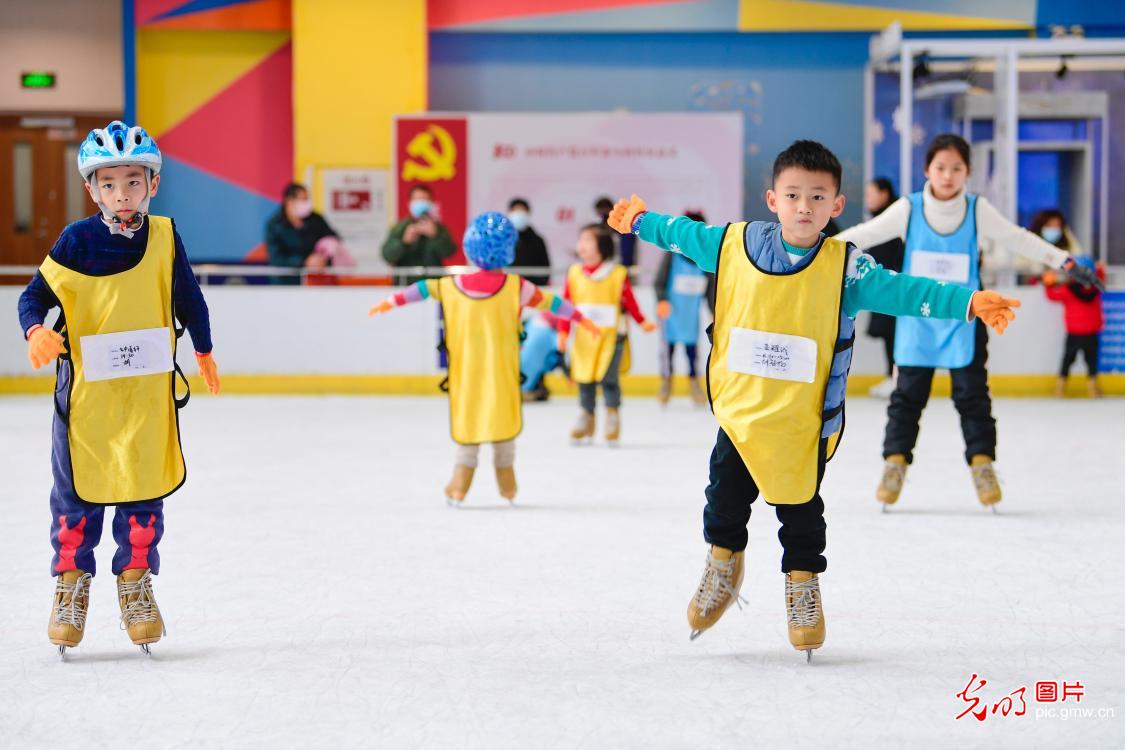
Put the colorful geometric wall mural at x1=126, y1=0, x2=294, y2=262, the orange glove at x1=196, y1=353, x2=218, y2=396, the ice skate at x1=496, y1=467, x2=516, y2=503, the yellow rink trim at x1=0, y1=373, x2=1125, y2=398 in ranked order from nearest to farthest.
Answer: the orange glove at x1=196, y1=353, x2=218, y2=396 → the ice skate at x1=496, y1=467, x2=516, y2=503 → the yellow rink trim at x1=0, y1=373, x2=1125, y2=398 → the colorful geometric wall mural at x1=126, y1=0, x2=294, y2=262

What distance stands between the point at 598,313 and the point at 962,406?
2436 millimetres

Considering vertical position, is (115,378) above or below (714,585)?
above

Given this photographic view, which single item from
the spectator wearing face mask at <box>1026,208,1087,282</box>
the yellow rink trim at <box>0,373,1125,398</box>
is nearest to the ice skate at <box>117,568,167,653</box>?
the yellow rink trim at <box>0,373,1125,398</box>

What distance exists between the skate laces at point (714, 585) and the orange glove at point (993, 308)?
2.51 feet

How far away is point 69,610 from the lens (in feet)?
9.73

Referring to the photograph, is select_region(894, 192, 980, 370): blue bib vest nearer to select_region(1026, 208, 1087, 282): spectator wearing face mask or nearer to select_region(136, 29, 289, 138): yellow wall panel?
select_region(1026, 208, 1087, 282): spectator wearing face mask

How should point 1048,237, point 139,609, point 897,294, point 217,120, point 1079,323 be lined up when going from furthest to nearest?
point 217,120 → point 1048,237 → point 1079,323 → point 139,609 → point 897,294

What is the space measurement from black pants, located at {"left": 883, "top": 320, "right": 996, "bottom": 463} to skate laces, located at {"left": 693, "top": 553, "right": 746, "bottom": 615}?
1931 millimetres

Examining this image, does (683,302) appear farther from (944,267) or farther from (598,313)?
(944,267)

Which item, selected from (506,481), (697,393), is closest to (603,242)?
(506,481)

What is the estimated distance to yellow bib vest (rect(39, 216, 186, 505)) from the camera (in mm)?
2928

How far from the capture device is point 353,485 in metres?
5.54

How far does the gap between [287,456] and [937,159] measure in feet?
10.8

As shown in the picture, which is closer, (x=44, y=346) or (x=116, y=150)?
(x=44, y=346)
